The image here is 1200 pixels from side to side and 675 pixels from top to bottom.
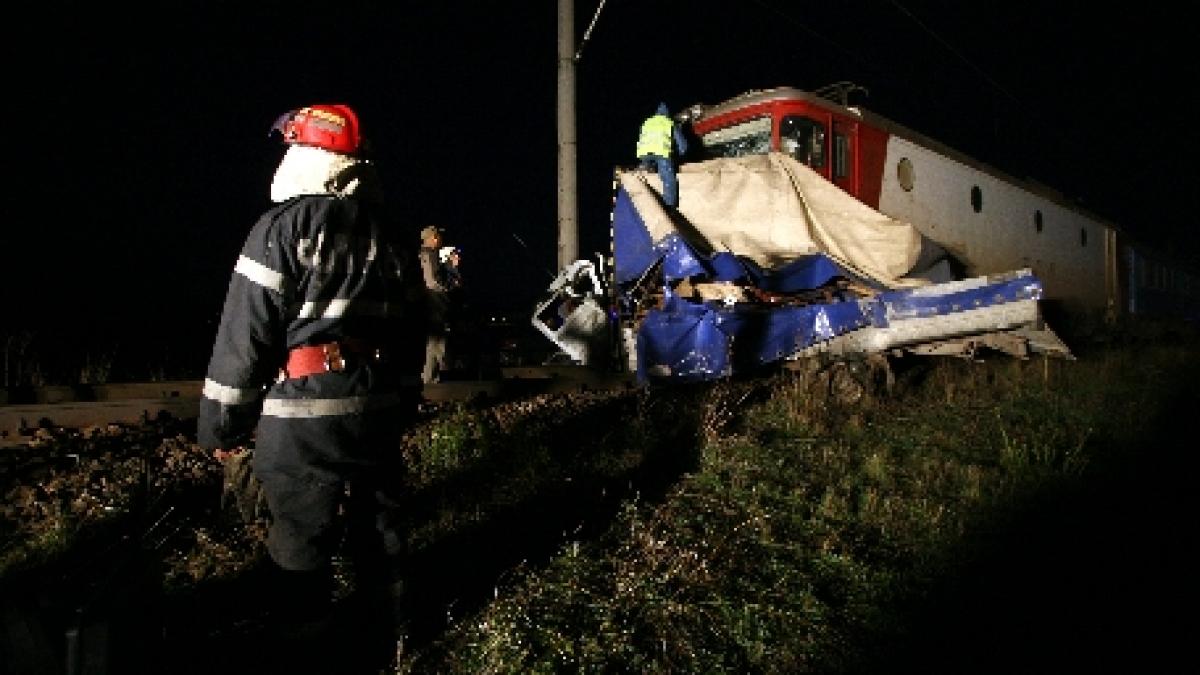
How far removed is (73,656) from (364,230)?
1236mm

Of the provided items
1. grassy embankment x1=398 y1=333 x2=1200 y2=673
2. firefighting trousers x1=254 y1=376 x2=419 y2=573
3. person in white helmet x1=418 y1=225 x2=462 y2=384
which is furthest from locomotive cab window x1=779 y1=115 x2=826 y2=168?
firefighting trousers x1=254 y1=376 x2=419 y2=573

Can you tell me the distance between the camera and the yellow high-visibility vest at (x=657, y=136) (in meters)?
7.57

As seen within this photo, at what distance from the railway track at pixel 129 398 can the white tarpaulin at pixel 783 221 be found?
173 centimetres

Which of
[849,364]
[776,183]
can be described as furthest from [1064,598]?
[776,183]

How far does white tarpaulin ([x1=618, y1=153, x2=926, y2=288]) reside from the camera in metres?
7.09

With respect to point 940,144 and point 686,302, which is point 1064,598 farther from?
point 940,144

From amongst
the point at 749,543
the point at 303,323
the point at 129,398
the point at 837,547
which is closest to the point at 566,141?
the point at 129,398

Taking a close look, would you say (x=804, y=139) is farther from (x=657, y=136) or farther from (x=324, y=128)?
(x=324, y=128)

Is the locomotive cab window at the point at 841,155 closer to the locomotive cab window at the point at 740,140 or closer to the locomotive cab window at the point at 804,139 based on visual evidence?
the locomotive cab window at the point at 804,139

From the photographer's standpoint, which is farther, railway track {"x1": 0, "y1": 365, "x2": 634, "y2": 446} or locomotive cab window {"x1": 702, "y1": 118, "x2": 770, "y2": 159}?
locomotive cab window {"x1": 702, "y1": 118, "x2": 770, "y2": 159}

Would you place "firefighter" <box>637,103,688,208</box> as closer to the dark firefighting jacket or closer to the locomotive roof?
the locomotive roof

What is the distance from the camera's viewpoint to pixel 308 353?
2008 millimetres

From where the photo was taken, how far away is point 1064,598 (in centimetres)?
270

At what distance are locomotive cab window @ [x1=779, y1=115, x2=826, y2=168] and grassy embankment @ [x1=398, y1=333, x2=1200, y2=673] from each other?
3.16 meters
